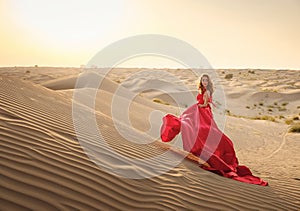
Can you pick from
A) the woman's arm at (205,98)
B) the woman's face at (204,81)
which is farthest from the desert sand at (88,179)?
the woman's face at (204,81)

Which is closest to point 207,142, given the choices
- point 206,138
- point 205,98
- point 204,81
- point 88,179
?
point 206,138

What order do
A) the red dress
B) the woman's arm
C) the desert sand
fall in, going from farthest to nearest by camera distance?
1. the woman's arm
2. the red dress
3. the desert sand

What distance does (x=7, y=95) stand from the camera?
5.43 meters

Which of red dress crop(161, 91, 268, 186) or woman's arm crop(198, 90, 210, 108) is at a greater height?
woman's arm crop(198, 90, 210, 108)

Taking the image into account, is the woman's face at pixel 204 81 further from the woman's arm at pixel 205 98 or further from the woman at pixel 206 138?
the woman's arm at pixel 205 98

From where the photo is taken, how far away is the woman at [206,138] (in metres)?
5.35

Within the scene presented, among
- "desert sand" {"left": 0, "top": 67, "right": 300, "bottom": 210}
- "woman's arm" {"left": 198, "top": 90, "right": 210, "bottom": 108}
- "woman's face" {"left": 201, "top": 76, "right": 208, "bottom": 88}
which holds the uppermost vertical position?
"woman's face" {"left": 201, "top": 76, "right": 208, "bottom": 88}

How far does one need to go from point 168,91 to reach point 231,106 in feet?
26.1

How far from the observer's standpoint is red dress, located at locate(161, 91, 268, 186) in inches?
209

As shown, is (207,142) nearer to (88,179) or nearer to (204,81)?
(204,81)

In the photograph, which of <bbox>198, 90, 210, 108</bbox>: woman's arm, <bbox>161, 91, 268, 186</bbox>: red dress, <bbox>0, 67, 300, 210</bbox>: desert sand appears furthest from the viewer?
<bbox>198, 90, 210, 108</bbox>: woman's arm

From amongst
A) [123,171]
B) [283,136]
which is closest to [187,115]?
[123,171]

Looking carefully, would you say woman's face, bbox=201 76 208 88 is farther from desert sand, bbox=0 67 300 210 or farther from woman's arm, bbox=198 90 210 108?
desert sand, bbox=0 67 300 210

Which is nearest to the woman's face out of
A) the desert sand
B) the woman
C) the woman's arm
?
the woman
